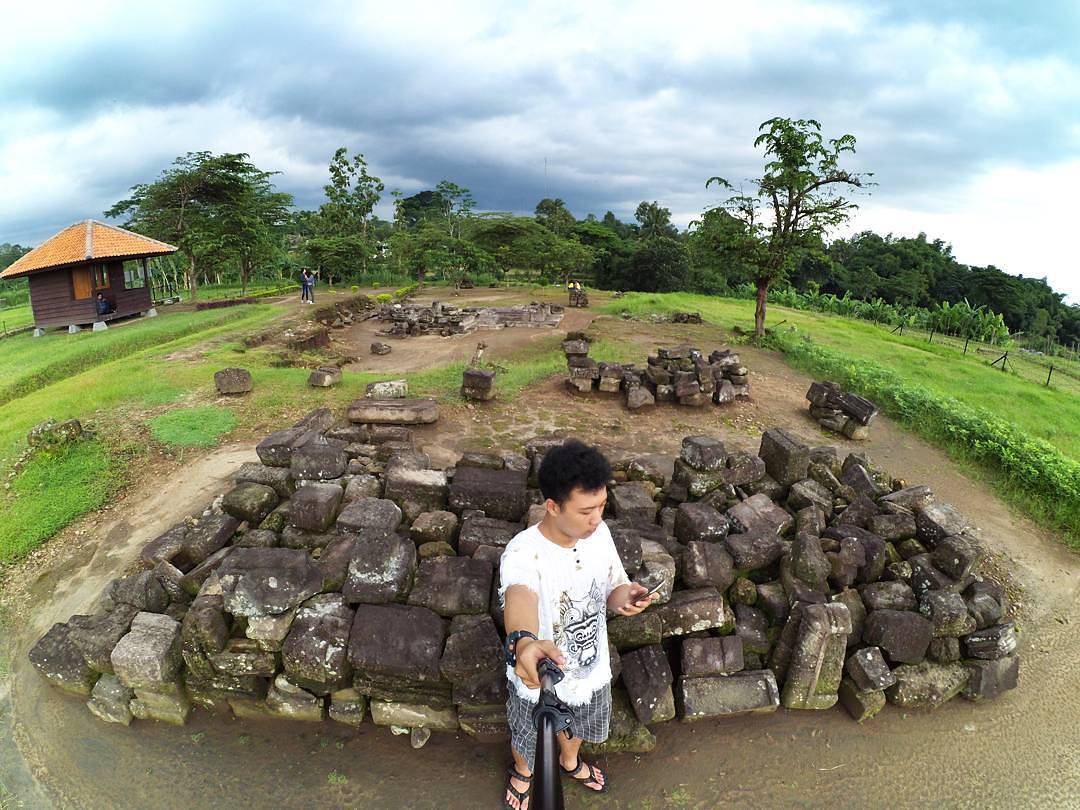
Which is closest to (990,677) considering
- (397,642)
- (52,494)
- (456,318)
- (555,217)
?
(397,642)

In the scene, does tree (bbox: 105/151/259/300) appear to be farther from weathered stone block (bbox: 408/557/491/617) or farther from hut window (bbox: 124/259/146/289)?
weathered stone block (bbox: 408/557/491/617)

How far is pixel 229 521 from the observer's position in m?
4.54

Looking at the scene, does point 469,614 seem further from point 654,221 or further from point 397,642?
point 654,221

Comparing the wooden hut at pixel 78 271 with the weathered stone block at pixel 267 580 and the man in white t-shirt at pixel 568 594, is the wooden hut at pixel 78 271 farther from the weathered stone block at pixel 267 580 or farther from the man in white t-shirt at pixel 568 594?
the man in white t-shirt at pixel 568 594

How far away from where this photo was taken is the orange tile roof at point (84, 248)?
657 inches

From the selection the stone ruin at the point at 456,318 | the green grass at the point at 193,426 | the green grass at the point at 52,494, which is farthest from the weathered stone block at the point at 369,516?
the stone ruin at the point at 456,318

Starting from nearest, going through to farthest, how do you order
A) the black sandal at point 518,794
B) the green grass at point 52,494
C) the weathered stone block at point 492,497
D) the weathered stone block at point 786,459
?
the black sandal at point 518,794 < the weathered stone block at point 492,497 < the green grass at point 52,494 < the weathered stone block at point 786,459

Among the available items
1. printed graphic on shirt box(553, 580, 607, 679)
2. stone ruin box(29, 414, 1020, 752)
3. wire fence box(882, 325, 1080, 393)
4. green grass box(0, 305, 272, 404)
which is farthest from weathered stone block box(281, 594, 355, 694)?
wire fence box(882, 325, 1080, 393)

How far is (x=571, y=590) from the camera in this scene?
253 cm

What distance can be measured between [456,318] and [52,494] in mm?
15654

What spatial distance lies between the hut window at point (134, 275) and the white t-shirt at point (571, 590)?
22752 mm

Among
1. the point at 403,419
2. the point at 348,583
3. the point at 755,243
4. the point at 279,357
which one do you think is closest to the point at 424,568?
the point at 348,583

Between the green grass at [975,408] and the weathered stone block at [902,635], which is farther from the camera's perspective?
the green grass at [975,408]

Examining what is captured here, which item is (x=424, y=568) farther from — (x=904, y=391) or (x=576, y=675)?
(x=904, y=391)
